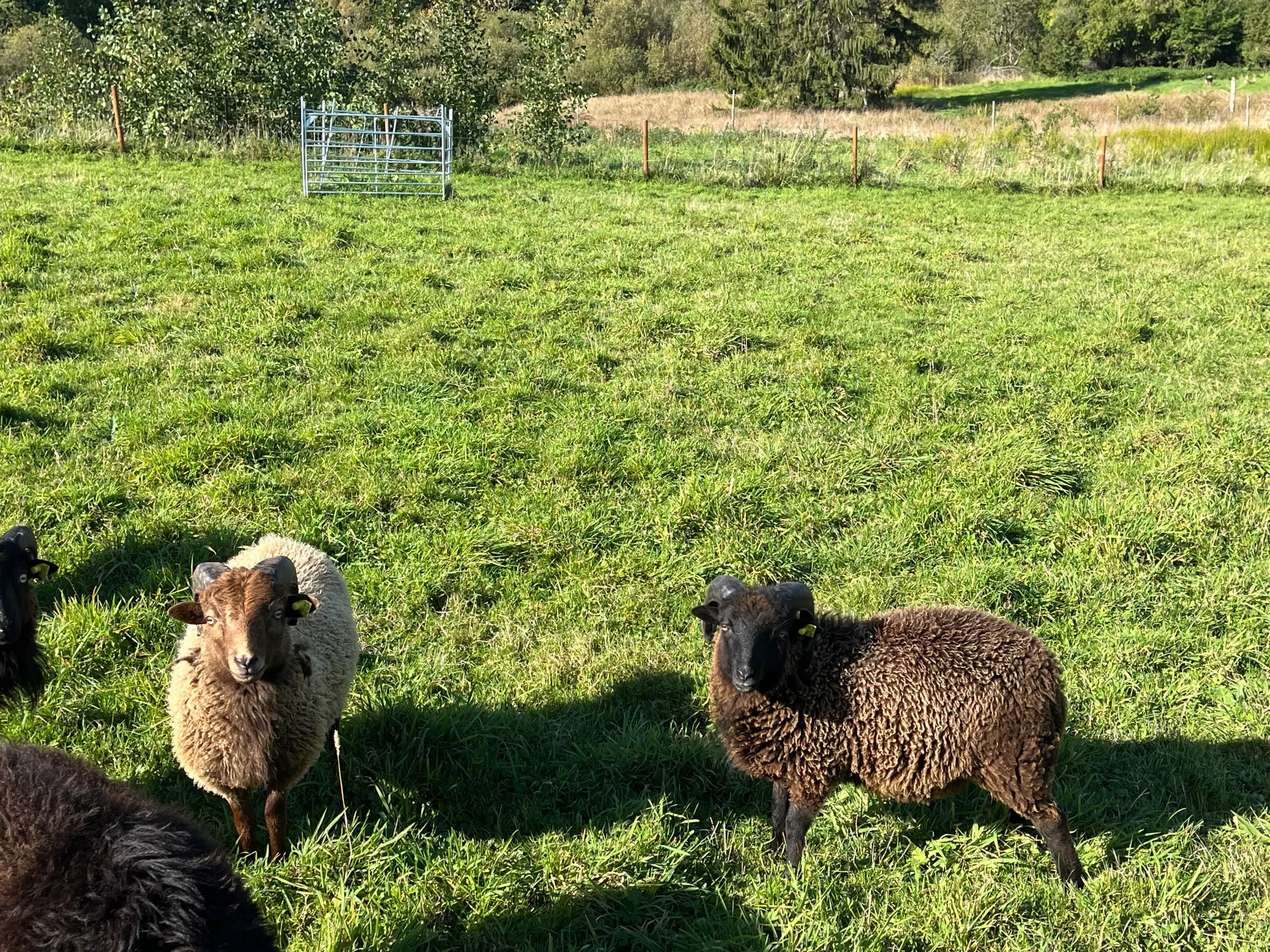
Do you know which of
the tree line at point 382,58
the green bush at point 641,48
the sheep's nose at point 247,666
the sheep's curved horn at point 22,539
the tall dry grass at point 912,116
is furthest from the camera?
the green bush at point 641,48

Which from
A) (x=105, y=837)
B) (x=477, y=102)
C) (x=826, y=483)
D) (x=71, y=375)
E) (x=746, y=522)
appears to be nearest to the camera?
(x=105, y=837)

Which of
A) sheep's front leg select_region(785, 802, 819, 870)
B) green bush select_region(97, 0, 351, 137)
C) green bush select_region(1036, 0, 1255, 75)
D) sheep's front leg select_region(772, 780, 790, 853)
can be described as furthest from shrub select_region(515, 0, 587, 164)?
green bush select_region(1036, 0, 1255, 75)

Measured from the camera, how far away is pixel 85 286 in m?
9.22

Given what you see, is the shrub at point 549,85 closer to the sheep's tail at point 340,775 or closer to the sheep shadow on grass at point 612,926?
the sheep's tail at point 340,775

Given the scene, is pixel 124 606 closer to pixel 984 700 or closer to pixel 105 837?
pixel 105 837

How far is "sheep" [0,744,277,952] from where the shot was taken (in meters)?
2.01

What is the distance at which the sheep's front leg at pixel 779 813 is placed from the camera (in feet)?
11.9

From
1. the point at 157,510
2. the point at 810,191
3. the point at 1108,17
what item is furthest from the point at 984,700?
the point at 1108,17

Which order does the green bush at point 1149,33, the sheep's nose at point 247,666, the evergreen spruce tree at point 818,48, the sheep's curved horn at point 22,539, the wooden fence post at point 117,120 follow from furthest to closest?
the green bush at point 1149,33 → the evergreen spruce tree at point 818,48 → the wooden fence post at point 117,120 → the sheep's curved horn at point 22,539 → the sheep's nose at point 247,666

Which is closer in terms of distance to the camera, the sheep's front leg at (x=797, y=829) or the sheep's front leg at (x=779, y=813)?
the sheep's front leg at (x=797, y=829)

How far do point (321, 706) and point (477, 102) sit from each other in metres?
20.2

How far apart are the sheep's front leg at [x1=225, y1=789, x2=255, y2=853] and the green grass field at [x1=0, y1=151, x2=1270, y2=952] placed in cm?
16

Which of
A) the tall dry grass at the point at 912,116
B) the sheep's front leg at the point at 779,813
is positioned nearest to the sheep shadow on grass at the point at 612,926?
the sheep's front leg at the point at 779,813

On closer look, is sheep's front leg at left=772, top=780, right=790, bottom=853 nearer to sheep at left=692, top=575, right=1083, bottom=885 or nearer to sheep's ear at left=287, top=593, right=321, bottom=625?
sheep at left=692, top=575, right=1083, bottom=885
